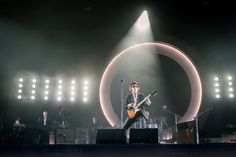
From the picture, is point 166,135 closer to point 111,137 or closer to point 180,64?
point 180,64

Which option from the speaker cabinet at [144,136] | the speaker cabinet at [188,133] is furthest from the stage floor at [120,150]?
the speaker cabinet at [188,133]

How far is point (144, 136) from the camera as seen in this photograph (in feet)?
18.9

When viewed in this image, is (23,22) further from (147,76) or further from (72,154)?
(72,154)

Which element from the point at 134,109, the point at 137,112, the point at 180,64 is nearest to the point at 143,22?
the point at 180,64

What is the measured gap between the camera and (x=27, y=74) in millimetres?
12539

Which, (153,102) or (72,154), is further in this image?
(153,102)

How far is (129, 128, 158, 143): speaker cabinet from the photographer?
5.68 m

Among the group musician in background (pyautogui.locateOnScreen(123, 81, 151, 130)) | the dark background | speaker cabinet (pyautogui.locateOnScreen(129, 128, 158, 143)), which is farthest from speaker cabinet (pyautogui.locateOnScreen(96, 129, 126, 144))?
the dark background

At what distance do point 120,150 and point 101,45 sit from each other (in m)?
7.80

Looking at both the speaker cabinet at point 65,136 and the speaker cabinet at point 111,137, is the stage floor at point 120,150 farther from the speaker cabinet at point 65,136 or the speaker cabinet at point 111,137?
the speaker cabinet at point 65,136

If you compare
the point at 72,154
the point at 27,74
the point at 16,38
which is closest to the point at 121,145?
the point at 72,154

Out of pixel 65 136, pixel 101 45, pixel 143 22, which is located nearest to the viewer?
pixel 65 136

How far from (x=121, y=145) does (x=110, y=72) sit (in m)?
7.29

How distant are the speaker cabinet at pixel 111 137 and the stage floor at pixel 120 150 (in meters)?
0.49
